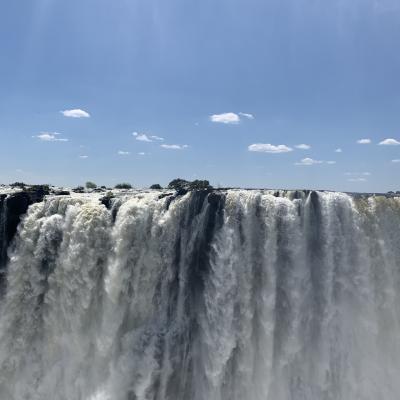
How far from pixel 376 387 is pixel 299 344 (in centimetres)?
486

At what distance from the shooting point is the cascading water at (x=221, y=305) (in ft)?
70.5

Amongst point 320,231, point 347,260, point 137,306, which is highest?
point 320,231

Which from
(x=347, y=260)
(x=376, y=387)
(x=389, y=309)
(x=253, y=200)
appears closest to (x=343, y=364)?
(x=376, y=387)

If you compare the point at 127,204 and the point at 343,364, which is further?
the point at 127,204

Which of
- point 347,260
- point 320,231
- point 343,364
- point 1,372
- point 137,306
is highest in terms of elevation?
point 320,231

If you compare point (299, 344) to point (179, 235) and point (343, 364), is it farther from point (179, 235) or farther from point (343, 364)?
point (179, 235)

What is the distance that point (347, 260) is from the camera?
22094 millimetres

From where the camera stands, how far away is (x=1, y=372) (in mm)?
22812

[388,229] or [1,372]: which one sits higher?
[388,229]

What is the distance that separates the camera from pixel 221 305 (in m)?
21.5

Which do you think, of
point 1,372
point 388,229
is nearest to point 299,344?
point 388,229

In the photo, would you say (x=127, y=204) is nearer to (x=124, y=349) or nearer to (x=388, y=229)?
(x=124, y=349)

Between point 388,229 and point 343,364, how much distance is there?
7.69 metres

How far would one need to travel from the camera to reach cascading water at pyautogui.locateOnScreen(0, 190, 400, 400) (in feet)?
70.5
